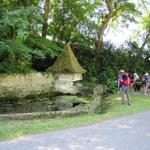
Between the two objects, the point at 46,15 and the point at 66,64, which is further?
the point at 46,15

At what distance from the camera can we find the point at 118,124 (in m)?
13.3

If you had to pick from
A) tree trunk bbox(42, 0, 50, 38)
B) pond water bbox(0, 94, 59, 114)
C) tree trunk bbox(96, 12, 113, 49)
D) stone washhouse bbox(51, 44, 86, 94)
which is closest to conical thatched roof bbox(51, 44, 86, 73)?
stone washhouse bbox(51, 44, 86, 94)

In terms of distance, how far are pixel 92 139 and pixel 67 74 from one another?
12.8m

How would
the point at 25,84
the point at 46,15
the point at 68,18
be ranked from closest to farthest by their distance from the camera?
A: the point at 25,84
the point at 46,15
the point at 68,18

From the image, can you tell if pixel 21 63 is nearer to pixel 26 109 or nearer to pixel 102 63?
pixel 26 109

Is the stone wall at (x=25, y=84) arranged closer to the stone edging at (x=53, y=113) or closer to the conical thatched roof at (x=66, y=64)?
the conical thatched roof at (x=66, y=64)

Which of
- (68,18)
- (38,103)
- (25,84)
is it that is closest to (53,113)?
(38,103)

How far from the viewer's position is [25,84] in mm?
22000

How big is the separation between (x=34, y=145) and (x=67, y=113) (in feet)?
18.6

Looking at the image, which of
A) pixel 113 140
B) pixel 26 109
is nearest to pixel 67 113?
pixel 26 109

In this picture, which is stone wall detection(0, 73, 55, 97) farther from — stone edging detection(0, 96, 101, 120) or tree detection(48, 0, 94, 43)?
tree detection(48, 0, 94, 43)

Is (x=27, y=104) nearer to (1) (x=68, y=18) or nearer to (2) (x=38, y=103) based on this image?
(2) (x=38, y=103)

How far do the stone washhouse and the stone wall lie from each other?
483 mm

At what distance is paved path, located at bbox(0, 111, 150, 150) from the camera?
9.72m
